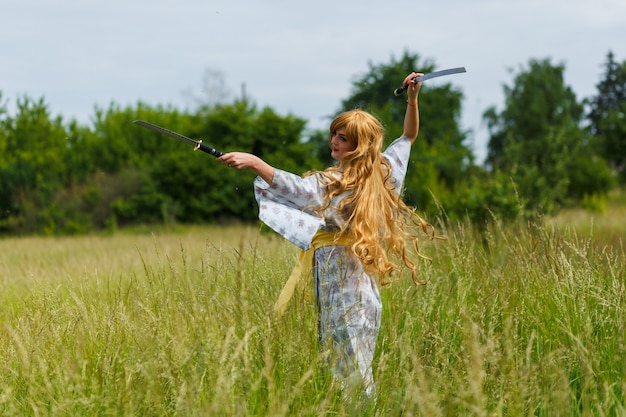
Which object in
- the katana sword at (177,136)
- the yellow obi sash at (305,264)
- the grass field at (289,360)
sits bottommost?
the grass field at (289,360)

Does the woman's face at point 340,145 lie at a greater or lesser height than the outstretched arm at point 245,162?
greater

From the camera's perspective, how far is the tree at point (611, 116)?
85.5 ft

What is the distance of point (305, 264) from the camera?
393 centimetres

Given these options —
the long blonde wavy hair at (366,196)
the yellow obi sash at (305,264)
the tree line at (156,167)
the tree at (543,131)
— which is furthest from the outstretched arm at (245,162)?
the tree at (543,131)

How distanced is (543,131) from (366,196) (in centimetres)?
2586

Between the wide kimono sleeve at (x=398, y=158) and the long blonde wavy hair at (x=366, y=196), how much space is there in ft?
0.54

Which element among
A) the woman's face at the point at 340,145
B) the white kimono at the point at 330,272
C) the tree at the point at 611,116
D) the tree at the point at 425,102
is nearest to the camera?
the white kimono at the point at 330,272

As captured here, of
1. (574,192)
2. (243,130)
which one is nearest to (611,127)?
(574,192)

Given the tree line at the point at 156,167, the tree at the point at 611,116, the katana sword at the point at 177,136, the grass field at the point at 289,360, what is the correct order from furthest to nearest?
1. the tree at the point at 611,116
2. the tree line at the point at 156,167
3. the katana sword at the point at 177,136
4. the grass field at the point at 289,360

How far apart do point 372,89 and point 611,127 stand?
946cm

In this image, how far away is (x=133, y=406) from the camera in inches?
118

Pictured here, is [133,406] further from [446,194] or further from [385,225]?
[446,194]

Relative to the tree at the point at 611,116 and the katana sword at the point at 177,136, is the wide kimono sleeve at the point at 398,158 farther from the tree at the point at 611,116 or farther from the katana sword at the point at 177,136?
the tree at the point at 611,116

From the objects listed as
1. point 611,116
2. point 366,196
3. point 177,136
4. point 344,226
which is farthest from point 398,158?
point 611,116
